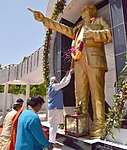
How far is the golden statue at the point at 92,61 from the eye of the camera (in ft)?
10.0

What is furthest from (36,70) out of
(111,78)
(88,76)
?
(88,76)

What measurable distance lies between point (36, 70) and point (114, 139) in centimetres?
584

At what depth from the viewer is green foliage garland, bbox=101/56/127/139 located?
227 centimetres

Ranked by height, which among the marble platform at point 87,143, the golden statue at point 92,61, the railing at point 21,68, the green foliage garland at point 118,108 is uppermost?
the railing at point 21,68

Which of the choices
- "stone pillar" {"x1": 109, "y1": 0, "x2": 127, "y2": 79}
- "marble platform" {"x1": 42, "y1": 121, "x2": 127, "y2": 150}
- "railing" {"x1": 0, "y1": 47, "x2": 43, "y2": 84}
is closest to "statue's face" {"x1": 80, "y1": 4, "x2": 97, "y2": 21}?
"stone pillar" {"x1": 109, "y1": 0, "x2": 127, "y2": 79}

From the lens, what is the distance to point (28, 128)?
156 centimetres

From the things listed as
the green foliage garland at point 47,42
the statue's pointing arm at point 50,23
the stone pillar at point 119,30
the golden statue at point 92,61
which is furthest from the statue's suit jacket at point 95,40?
the green foliage garland at point 47,42

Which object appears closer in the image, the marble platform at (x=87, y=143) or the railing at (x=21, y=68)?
the marble platform at (x=87, y=143)

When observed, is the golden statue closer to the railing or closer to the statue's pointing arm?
the statue's pointing arm

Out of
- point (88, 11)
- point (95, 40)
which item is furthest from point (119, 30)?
point (88, 11)

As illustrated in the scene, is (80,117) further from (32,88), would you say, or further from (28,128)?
(32,88)

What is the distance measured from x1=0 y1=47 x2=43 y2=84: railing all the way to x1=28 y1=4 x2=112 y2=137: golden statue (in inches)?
163

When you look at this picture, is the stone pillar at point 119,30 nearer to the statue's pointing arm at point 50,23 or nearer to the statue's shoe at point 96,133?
the statue's shoe at point 96,133

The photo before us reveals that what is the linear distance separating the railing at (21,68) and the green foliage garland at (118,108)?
5347 mm
